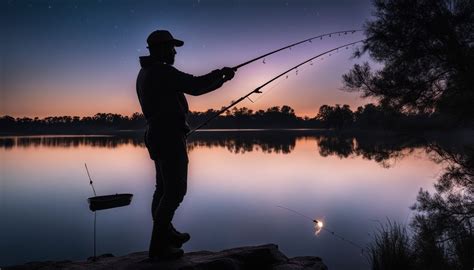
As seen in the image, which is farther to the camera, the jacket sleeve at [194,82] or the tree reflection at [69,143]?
the tree reflection at [69,143]

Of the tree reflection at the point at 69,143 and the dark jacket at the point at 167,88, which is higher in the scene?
the dark jacket at the point at 167,88

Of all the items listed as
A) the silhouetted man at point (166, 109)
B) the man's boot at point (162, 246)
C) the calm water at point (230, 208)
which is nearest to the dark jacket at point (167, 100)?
the silhouetted man at point (166, 109)

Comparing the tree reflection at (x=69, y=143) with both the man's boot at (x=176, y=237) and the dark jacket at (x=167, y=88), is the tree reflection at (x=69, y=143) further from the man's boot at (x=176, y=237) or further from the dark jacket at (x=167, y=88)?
the dark jacket at (x=167, y=88)

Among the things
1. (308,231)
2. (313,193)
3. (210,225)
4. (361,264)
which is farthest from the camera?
(313,193)

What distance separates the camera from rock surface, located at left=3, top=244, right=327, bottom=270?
165 inches

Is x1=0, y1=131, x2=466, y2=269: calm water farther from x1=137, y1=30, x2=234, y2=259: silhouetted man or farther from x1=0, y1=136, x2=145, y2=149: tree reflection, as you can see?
x1=0, y1=136, x2=145, y2=149: tree reflection

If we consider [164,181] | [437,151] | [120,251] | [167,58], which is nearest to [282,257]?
[164,181]

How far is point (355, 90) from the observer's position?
815 centimetres

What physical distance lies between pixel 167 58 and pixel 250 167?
86.0 ft

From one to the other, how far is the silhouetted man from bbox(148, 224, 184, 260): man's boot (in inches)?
0.5

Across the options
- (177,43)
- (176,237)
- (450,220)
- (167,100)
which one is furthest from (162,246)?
(450,220)

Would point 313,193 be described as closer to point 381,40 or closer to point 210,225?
point 210,225

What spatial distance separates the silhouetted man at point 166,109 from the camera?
4020mm

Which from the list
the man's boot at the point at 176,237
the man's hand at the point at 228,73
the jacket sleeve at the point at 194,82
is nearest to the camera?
the jacket sleeve at the point at 194,82
